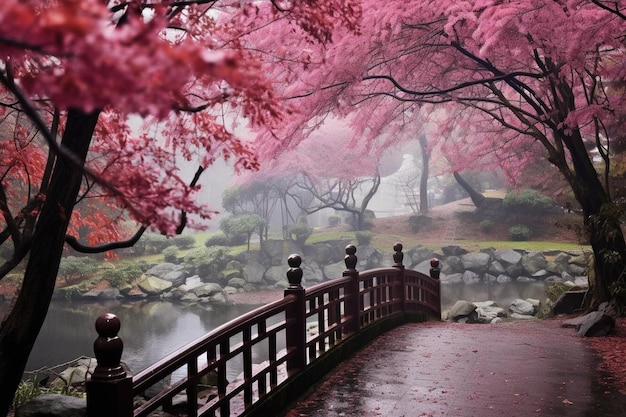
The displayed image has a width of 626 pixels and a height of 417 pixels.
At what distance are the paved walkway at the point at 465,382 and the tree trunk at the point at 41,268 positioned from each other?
7.04 feet

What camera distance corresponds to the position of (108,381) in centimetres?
272

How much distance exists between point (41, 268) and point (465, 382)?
12.9 feet

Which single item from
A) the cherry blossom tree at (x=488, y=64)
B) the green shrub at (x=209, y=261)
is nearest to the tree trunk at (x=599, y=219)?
the cherry blossom tree at (x=488, y=64)

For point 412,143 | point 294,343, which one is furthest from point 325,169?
point 294,343

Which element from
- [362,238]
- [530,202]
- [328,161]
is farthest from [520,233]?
[328,161]

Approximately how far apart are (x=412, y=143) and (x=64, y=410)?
3204cm

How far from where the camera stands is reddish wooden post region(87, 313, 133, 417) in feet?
8.88

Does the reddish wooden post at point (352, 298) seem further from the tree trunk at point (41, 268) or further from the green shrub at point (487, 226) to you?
the green shrub at point (487, 226)

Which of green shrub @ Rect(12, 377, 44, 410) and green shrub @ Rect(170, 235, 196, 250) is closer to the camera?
green shrub @ Rect(12, 377, 44, 410)

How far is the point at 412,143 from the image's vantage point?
35281 millimetres

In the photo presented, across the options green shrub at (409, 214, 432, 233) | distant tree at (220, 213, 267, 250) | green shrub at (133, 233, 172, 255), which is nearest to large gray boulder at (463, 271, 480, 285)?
green shrub at (409, 214, 432, 233)

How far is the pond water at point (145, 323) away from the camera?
12547 millimetres

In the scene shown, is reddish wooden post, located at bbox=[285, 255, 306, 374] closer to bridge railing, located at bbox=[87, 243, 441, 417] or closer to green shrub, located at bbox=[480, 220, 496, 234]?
bridge railing, located at bbox=[87, 243, 441, 417]

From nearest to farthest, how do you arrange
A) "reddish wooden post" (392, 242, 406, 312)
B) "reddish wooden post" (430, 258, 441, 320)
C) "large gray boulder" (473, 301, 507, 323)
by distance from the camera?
"reddish wooden post" (392, 242, 406, 312) < "reddish wooden post" (430, 258, 441, 320) < "large gray boulder" (473, 301, 507, 323)
